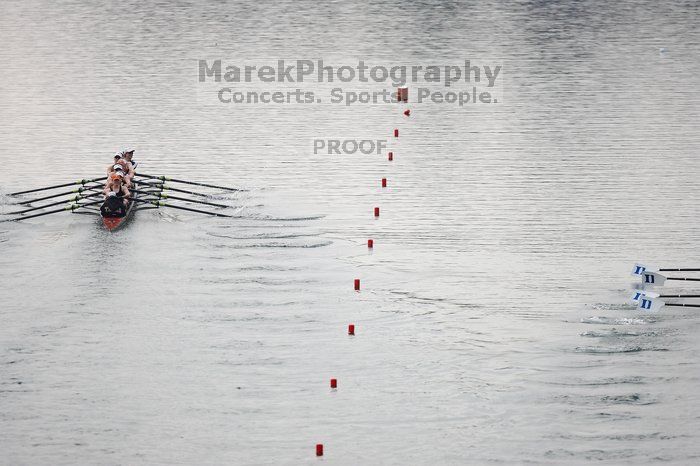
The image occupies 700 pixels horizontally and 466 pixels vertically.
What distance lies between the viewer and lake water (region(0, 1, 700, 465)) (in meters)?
14.7

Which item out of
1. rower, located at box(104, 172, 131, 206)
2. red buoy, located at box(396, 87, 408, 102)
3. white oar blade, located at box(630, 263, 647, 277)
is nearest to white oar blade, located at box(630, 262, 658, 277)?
white oar blade, located at box(630, 263, 647, 277)

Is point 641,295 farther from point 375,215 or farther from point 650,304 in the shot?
point 375,215

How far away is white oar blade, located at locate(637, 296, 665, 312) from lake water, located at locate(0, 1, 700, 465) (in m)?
0.32

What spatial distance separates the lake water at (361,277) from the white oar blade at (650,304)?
32 cm

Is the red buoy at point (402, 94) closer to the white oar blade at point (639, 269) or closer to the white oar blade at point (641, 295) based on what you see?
the white oar blade at point (639, 269)

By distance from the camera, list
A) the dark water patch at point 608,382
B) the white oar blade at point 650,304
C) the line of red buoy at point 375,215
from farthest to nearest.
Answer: the white oar blade at point 650,304
the dark water patch at point 608,382
the line of red buoy at point 375,215

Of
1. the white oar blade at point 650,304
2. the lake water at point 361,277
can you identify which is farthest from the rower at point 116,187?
the white oar blade at point 650,304

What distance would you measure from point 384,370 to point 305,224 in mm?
6584

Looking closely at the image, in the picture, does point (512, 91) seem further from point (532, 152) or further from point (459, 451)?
point (459, 451)

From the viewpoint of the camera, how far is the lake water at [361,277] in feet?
48.1

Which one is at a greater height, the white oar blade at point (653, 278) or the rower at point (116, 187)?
the rower at point (116, 187)

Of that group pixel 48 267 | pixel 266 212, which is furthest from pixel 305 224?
pixel 48 267

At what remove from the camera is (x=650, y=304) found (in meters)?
17.5

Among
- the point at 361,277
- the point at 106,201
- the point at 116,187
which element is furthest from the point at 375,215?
the point at 106,201
